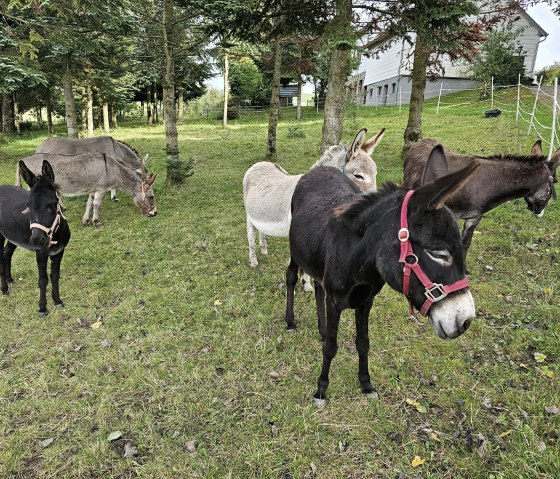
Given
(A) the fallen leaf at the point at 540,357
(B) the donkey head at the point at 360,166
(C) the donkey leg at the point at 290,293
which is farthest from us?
(B) the donkey head at the point at 360,166

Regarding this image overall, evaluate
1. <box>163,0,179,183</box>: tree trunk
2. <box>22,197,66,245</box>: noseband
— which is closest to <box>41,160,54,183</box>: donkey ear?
<box>22,197,66,245</box>: noseband

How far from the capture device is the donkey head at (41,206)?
4121 mm

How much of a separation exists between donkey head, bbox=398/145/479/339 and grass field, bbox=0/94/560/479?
1488mm

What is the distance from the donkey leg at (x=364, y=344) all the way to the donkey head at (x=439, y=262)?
0.96 meters

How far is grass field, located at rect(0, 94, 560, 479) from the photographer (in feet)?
8.87

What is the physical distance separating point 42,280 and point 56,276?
0.58ft

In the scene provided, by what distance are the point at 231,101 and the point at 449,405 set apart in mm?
36546

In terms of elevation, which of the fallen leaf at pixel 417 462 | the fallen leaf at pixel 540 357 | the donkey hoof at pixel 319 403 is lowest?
the fallen leaf at pixel 417 462

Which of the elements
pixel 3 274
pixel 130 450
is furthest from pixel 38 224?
pixel 130 450

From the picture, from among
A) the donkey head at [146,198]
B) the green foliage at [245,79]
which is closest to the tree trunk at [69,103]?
the donkey head at [146,198]

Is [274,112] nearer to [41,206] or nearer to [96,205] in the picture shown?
[96,205]

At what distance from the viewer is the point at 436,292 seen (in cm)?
190

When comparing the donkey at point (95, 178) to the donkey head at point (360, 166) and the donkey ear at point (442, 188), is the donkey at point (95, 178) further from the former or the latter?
the donkey ear at point (442, 188)

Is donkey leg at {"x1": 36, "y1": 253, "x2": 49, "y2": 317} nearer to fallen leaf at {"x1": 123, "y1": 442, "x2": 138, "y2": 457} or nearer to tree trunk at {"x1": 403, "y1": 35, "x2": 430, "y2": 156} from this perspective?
fallen leaf at {"x1": 123, "y1": 442, "x2": 138, "y2": 457}
